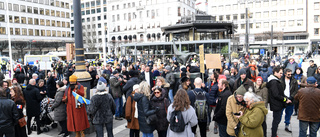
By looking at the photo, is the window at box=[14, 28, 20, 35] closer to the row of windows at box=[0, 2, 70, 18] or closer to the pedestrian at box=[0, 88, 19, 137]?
the row of windows at box=[0, 2, 70, 18]

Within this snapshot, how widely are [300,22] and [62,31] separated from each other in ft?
232

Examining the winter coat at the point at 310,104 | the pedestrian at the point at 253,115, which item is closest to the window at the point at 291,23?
the winter coat at the point at 310,104

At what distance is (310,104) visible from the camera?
5.48 meters

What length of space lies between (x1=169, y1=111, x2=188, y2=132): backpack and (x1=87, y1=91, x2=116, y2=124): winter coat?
2.01 m

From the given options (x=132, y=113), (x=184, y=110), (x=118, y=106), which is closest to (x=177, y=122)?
(x=184, y=110)

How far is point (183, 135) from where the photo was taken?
463 cm

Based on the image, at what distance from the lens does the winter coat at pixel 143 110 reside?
5227mm

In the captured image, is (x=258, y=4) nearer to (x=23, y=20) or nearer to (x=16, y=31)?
(x=23, y=20)

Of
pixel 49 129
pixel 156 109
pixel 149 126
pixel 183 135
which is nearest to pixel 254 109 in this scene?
pixel 183 135

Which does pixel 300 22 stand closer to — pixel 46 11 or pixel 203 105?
pixel 203 105

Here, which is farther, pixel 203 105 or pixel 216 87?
pixel 216 87

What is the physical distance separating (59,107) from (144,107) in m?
3.00

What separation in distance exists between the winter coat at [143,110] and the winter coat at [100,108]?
885mm

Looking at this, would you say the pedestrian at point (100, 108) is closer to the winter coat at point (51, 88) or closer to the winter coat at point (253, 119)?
the winter coat at point (253, 119)
